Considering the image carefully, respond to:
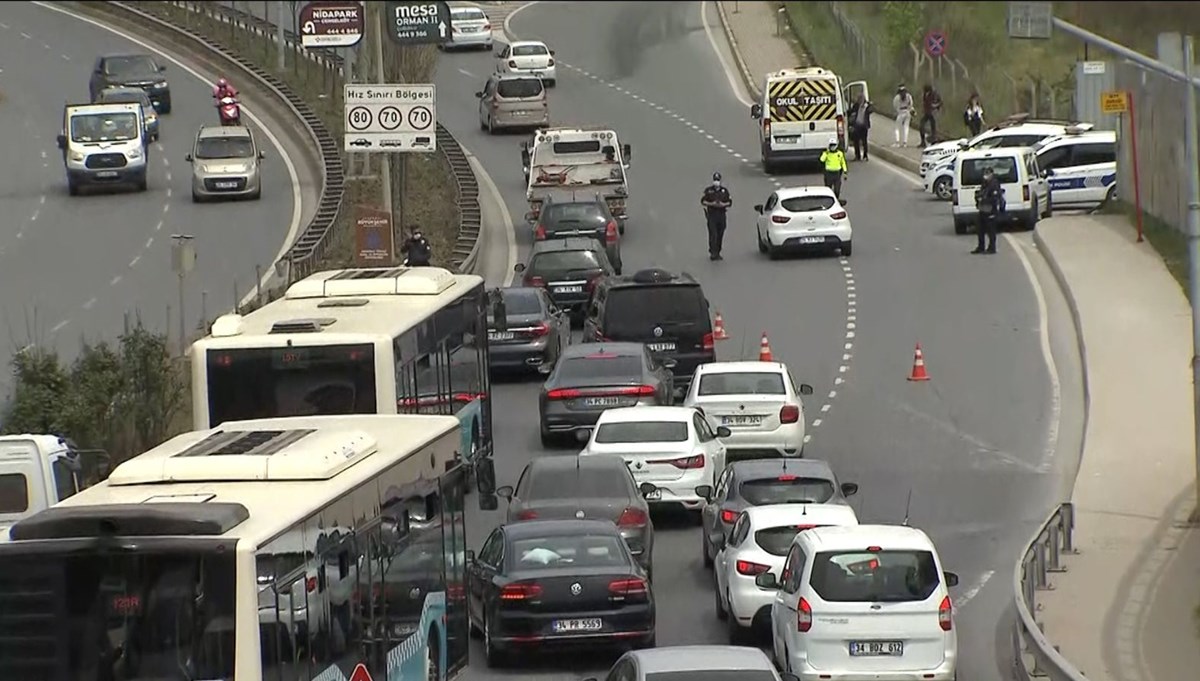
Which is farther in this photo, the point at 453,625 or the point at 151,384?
the point at 151,384

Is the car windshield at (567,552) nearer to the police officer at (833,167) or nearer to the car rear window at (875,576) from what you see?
the car rear window at (875,576)

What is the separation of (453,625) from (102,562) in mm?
5716

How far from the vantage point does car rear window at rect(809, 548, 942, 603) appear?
1853cm

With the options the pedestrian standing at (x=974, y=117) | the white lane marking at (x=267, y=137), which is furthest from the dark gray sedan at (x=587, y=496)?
the pedestrian standing at (x=974, y=117)

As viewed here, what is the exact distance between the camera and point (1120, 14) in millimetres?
86250

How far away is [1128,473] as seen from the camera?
28922 mm

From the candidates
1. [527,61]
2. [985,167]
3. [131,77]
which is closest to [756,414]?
[985,167]

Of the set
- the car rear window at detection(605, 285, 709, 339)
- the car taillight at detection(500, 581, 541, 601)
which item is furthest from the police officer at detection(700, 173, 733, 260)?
the car taillight at detection(500, 581, 541, 601)

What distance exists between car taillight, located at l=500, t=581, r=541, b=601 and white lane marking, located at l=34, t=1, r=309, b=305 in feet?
69.8

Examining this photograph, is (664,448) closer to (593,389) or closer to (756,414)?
(756,414)

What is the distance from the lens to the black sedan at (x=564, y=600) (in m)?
20.0

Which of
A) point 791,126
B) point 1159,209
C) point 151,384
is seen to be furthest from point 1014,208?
point 151,384

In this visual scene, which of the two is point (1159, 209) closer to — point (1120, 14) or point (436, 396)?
point (436, 396)

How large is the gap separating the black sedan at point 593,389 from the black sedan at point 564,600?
9656 millimetres
